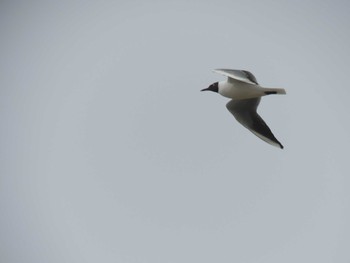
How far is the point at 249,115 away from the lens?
26.2ft

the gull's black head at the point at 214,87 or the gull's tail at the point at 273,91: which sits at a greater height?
the gull's black head at the point at 214,87

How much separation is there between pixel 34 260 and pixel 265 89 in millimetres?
78671

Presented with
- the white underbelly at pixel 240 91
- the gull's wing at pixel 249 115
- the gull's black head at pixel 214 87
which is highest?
the gull's black head at pixel 214 87

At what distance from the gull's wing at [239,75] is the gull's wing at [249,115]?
47 centimetres

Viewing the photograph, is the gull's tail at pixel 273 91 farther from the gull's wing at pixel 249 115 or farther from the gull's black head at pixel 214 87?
the gull's black head at pixel 214 87

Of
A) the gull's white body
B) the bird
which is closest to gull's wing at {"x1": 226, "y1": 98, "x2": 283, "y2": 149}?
the bird

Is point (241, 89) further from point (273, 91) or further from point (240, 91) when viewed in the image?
point (273, 91)

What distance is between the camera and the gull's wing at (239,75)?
688 centimetres

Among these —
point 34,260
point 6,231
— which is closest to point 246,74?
point 34,260

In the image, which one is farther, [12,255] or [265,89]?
[12,255]

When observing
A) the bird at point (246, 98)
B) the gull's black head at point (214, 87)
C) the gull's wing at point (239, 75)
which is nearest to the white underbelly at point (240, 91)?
the bird at point (246, 98)

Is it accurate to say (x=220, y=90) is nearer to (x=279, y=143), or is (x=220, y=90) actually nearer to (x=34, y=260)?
(x=279, y=143)

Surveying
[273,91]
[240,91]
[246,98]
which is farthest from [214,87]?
[273,91]

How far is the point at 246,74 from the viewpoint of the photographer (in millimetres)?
7527
